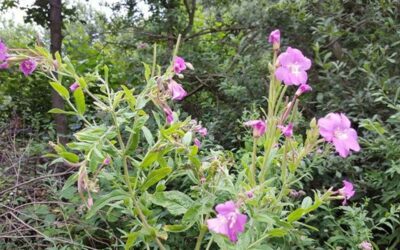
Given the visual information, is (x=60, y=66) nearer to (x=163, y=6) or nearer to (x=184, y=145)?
(x=184, y=145)

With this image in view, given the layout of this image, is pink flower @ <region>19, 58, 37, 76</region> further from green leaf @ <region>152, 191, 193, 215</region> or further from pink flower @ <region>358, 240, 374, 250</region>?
pink flower @ <region>358, 240, 374, 250</region>

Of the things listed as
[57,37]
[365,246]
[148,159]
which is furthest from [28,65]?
[57,37]

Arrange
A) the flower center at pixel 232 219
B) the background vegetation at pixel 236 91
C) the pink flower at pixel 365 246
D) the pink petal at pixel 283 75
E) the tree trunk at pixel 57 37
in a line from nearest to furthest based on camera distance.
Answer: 1. the flower center at pixel 232 219
2. the pink petal at pixel 283 75
3. the pink flower at pixel 365 246
4. the background vegetation at pixel 236 91
5. the tree trunk at pixel 57 37

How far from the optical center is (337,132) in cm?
145

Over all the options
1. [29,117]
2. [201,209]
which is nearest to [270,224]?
[201,209]

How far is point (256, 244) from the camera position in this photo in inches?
60.8

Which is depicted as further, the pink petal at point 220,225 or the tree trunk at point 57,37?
the tree trunk at point 57,37

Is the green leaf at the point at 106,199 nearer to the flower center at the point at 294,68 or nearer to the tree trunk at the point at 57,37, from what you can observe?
the flower center at the point at 294,68

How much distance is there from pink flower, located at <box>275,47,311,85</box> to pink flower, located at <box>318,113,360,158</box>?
0.45ft

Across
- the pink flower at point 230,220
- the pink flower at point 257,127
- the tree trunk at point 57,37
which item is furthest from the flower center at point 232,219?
the tree trunk at point 57,37

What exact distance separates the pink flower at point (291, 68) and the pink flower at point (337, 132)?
14cm

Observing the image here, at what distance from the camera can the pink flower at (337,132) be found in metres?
1.44

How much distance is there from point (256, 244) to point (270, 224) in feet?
0.25

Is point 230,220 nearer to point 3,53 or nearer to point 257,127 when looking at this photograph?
point 257,127
